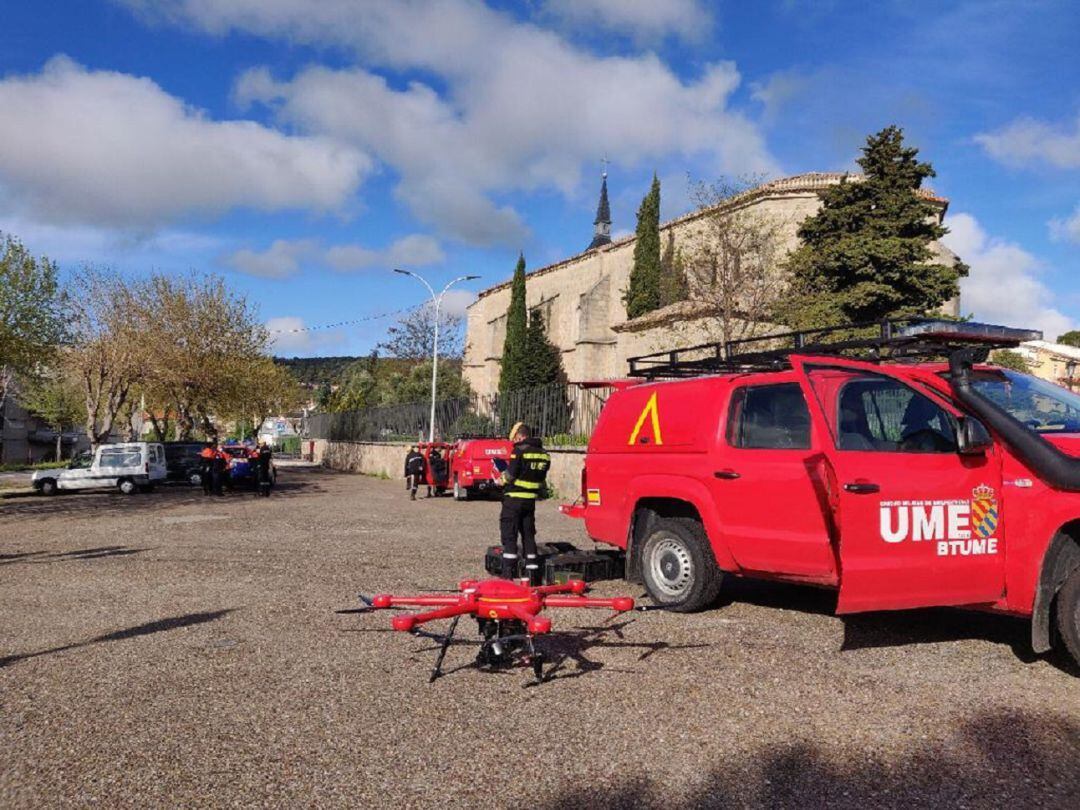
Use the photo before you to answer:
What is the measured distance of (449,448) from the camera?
25.3 metres

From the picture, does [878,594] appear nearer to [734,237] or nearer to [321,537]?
[321,537]

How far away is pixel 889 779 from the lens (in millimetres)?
3914

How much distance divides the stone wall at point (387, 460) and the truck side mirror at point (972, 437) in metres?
15.7

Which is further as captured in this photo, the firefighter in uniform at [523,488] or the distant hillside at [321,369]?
the distant hillside at [321,369]

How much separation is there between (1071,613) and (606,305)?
47537 millimetres

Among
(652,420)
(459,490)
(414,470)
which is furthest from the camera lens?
(414,470)

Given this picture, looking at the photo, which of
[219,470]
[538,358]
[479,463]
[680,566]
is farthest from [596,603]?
[538,358]

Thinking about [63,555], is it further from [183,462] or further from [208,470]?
[183,462]

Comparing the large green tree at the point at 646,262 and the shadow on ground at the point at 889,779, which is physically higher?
the large green tree at the point at 646,262

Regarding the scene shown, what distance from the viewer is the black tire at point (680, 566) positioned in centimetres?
709

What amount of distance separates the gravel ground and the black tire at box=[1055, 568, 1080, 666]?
0.90 feet

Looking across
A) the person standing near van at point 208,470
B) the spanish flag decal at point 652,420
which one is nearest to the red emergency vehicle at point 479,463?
the person standing near van at point 208,470

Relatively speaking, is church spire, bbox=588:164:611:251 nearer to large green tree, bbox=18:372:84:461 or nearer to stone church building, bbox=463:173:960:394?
stone church building, bbox=463:173:960:394

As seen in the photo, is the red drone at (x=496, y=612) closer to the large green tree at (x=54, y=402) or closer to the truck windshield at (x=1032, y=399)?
the truck windshield at (x=1032, y=399)
